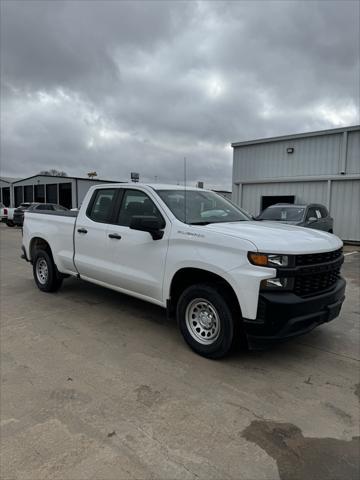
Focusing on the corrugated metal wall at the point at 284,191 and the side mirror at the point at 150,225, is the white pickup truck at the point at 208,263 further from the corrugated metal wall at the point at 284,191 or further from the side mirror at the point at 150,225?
the corrugated metal wall at the point at 284,191

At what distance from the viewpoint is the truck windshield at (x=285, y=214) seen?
34.8 feet

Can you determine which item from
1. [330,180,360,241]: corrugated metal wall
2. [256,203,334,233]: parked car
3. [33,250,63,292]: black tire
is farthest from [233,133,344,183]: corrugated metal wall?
[33,250,63,292]: black tire

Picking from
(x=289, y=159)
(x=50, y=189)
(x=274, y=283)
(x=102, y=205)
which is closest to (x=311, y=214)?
(x=289, y=159)

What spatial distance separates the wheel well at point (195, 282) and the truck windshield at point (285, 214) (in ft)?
22.3

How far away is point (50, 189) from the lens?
119ft

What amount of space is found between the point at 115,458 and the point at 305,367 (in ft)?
7.20

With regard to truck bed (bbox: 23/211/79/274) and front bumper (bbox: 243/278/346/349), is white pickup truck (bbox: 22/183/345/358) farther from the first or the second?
truck bed (bbox: 23/211/79/274)

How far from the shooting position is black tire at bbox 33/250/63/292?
612 centimetres

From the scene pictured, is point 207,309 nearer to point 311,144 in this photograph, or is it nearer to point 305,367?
point 305,367

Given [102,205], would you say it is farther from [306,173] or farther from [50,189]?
[50,189]

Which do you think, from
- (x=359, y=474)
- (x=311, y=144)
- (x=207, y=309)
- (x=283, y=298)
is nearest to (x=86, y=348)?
(x=207, y=309)

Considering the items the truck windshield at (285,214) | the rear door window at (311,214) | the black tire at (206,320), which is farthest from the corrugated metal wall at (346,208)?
the black tire at (206,320)

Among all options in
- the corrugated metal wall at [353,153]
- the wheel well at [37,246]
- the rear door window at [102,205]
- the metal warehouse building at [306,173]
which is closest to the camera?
the rear door window at [102,205]

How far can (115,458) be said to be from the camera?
7.59 ft
